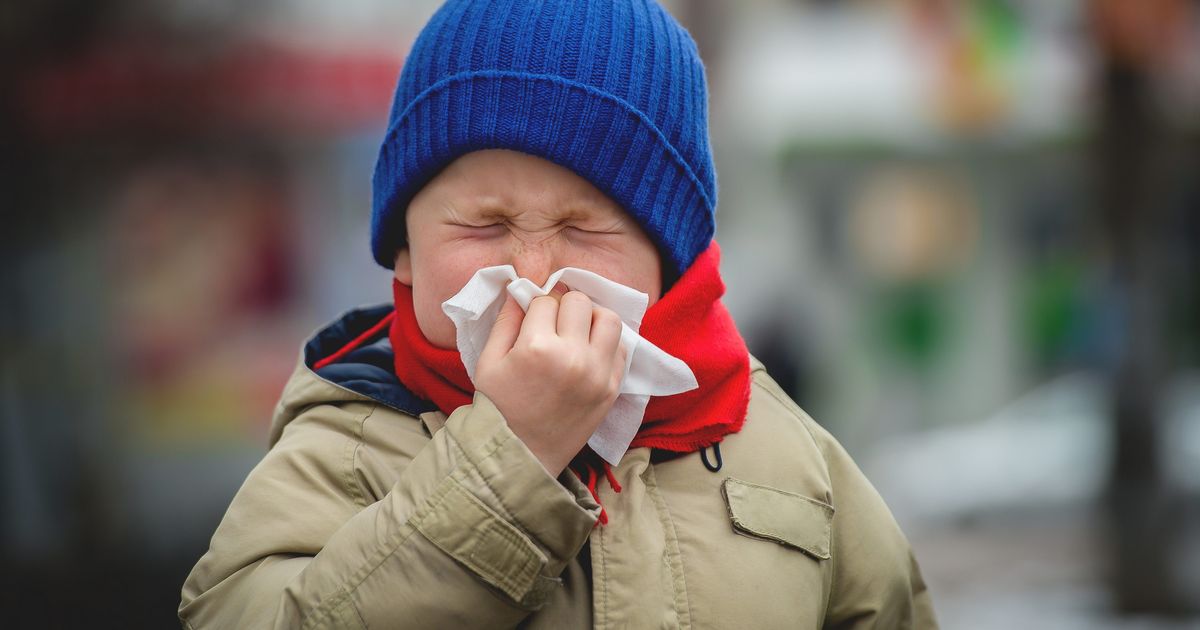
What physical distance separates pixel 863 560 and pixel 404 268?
35.1 inches

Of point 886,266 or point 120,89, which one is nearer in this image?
point 120,89

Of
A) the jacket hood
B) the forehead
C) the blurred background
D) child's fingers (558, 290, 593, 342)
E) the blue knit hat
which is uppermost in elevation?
the blue knit hat

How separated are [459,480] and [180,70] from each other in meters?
7.50

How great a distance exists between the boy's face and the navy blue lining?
0.11m

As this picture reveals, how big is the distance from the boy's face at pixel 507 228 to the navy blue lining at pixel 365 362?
11 centimetres

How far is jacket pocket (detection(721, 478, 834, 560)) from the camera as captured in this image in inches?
70.4

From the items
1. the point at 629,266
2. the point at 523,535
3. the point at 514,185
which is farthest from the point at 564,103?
the point at 523,535

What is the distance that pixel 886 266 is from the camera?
50.2ft

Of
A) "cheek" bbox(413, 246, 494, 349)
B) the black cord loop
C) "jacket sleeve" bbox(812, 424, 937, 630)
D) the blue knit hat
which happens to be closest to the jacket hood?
"cheek" bbox(413, 246, 494, 349)

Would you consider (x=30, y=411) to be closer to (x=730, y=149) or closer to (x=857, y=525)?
(x=730, y=149)

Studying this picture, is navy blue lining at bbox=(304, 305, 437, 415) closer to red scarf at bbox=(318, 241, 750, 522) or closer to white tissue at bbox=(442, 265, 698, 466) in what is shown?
red scarf at bbox=(318, 241, 750, 522)

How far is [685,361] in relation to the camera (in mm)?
1857

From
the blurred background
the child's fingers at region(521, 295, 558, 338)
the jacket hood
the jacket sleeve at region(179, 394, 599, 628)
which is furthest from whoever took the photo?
the blurred background

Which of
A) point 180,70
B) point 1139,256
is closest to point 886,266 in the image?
point 1139,256
